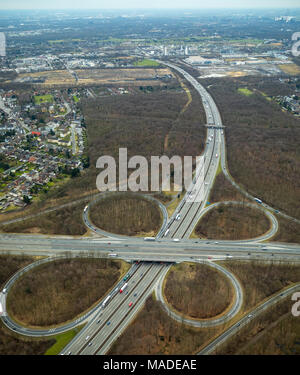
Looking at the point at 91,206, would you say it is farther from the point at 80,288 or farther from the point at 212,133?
the point at 212,133

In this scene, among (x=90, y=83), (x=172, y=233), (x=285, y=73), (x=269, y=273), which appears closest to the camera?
(x=269, y=273)

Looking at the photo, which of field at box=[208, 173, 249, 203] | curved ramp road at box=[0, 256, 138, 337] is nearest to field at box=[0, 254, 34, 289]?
curved ramp road at box=[0, 256, 138, 337]

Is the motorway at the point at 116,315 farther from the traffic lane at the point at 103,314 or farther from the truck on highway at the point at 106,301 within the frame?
the truck on highway at the point at 106,301

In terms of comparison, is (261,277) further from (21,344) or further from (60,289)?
(21,344)

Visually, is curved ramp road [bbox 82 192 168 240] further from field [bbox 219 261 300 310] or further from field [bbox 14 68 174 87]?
field [bbox 14 68 174 87]

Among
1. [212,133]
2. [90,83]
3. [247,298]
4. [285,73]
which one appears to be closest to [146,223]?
[247,298]

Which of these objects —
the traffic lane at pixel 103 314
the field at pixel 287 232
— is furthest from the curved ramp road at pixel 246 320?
the traffic lane at pixel 103 314

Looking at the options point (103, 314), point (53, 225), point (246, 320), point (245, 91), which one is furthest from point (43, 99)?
point (246, 320)
